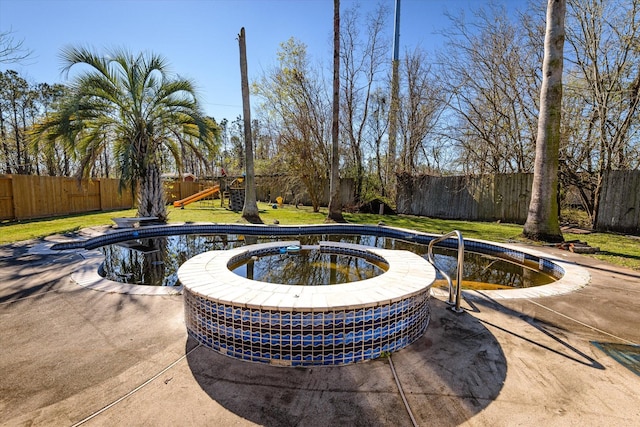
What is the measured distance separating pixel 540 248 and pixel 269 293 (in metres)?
6.10

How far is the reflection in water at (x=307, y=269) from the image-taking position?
417 centimetres

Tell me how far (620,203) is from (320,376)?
10176mm

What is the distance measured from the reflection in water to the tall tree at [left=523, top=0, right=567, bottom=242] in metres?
4.68

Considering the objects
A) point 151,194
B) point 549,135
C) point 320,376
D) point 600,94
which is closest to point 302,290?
point 320,376

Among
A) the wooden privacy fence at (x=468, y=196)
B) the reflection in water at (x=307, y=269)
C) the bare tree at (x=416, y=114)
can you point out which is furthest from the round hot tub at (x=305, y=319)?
the bare tree at (x=416, y=114)

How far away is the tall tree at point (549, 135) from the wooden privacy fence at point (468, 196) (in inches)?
135

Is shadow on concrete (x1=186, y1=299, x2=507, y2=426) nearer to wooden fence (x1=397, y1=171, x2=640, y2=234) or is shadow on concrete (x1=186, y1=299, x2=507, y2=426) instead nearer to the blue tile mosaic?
the blue tile mosaic

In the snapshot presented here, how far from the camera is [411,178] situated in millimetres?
12211

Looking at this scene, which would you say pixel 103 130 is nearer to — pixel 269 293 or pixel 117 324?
pixel 117 324

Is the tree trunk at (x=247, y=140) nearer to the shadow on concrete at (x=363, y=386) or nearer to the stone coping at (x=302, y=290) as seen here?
the stone coping at (x=302, y=290)

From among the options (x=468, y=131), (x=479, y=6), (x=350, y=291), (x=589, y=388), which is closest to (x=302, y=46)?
(x=479, y=6)

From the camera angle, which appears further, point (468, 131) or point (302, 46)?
point (302, 46)

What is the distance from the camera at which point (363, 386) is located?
6.14 feet

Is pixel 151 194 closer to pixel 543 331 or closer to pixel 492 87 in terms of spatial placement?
pixel 543 331
